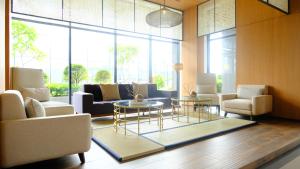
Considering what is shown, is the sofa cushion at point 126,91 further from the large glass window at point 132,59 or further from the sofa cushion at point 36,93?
the sofa cushion at point 36,93

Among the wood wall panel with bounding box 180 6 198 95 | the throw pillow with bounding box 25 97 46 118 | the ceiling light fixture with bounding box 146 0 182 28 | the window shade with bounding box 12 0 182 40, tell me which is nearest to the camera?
the throw pillow with bounding box 25 97 46 118

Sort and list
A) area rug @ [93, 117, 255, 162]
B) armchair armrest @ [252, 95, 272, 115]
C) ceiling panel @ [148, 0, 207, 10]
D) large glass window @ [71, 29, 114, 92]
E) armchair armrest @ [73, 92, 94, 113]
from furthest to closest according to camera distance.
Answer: ceiling panel @ [148, 0, 207, 10] < large glass window @ [71, 29, 114, 92] < armchair armrest @ [252, 95, 272, 115] < armchair armrest @ [73, 92, 94, 113] < area rug @ [93, 117, 255, 162]

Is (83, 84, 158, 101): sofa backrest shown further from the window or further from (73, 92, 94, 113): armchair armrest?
the window

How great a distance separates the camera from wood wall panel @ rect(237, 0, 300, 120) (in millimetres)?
4270

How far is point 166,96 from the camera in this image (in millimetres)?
5434

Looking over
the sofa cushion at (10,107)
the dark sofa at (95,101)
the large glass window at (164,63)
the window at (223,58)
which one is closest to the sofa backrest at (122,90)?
the dark sofa at (95,101)

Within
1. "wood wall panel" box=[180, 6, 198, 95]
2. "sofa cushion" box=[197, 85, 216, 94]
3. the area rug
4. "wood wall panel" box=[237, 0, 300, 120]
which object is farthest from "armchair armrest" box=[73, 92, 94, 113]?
"wood wall panel" box=[237, 0, 300, 120]

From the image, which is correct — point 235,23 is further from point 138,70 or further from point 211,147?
point 211,147

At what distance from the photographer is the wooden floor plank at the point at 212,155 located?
2084 mm

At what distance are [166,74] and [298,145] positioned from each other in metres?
4.75

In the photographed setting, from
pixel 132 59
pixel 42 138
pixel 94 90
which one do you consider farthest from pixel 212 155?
pixel 132 59

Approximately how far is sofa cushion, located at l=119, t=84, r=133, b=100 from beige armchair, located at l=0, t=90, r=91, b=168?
3.03 metres

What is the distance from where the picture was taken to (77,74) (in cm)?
527

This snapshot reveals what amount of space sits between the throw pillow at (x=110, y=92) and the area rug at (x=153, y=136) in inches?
44.0
